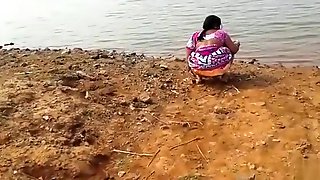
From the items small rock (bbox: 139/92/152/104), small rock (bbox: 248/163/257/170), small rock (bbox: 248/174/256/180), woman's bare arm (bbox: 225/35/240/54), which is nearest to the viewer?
small rock (bbox: 248/174/256/180)

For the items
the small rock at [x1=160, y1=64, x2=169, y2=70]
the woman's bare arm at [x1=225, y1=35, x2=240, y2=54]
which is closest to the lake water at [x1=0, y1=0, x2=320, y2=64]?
the small rock at [x1=160, y1=64, x2=169, y2=70]

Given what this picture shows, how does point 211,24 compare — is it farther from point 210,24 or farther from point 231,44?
point 231,44

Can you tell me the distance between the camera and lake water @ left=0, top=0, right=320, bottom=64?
834 centimetres

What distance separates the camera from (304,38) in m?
8.38

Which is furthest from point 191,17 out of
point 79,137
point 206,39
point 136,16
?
point 79,137

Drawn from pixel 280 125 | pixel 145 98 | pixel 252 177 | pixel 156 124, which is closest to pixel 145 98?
pixel 145 98

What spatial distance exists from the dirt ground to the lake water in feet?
5.63

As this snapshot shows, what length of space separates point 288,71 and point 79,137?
3339 millimetres

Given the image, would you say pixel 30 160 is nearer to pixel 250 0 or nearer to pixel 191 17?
pixel 191 17

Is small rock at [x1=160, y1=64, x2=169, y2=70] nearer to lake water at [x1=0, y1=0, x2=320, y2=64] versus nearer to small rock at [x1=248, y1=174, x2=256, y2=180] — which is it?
lake water at [x1=0, y1=0, x2=320, y2=64]

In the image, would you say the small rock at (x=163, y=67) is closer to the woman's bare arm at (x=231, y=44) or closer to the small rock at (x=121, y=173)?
the woman's bare arm at (x=231, y=44)

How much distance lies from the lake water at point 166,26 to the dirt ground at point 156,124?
5.63 ft

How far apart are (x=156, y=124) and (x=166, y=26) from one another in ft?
18.6

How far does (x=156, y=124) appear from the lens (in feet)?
15.4
